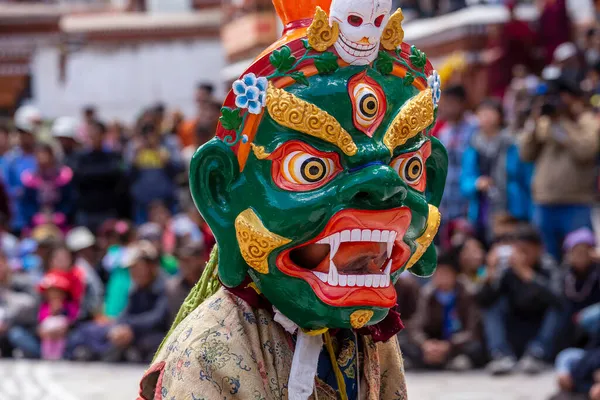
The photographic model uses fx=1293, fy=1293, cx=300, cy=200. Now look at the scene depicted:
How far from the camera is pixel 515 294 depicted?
8.09 m

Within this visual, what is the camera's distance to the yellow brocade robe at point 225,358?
2982mm

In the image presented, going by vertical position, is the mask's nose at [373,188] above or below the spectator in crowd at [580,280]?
above

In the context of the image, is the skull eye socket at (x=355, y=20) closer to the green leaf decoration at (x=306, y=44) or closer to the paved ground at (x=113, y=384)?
the green leaf decoration at (x=306, y=44)

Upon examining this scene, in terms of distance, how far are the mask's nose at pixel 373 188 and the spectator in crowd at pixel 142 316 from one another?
20.4 ft

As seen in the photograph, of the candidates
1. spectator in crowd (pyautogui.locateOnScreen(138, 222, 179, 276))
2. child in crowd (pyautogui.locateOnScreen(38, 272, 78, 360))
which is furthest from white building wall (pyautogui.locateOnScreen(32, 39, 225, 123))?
child in crowd (pyautogui.locateOnScreen(38, 272, 78, 360))

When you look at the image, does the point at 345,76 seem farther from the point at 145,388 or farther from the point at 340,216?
the point at 145,388

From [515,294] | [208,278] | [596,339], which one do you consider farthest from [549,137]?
[208,278]

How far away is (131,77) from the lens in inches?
901

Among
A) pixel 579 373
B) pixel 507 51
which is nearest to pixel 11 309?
pixel 579 373

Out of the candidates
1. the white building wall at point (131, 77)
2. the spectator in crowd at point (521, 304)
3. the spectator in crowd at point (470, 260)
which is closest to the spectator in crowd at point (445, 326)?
the spectator in crowd at point (521, 304)

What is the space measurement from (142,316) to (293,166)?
632 centimetres

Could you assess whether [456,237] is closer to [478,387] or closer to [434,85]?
[478,387]

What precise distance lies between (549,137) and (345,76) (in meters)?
6.09

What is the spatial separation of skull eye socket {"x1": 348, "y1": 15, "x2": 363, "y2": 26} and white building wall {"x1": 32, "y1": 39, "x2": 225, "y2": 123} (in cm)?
1936
